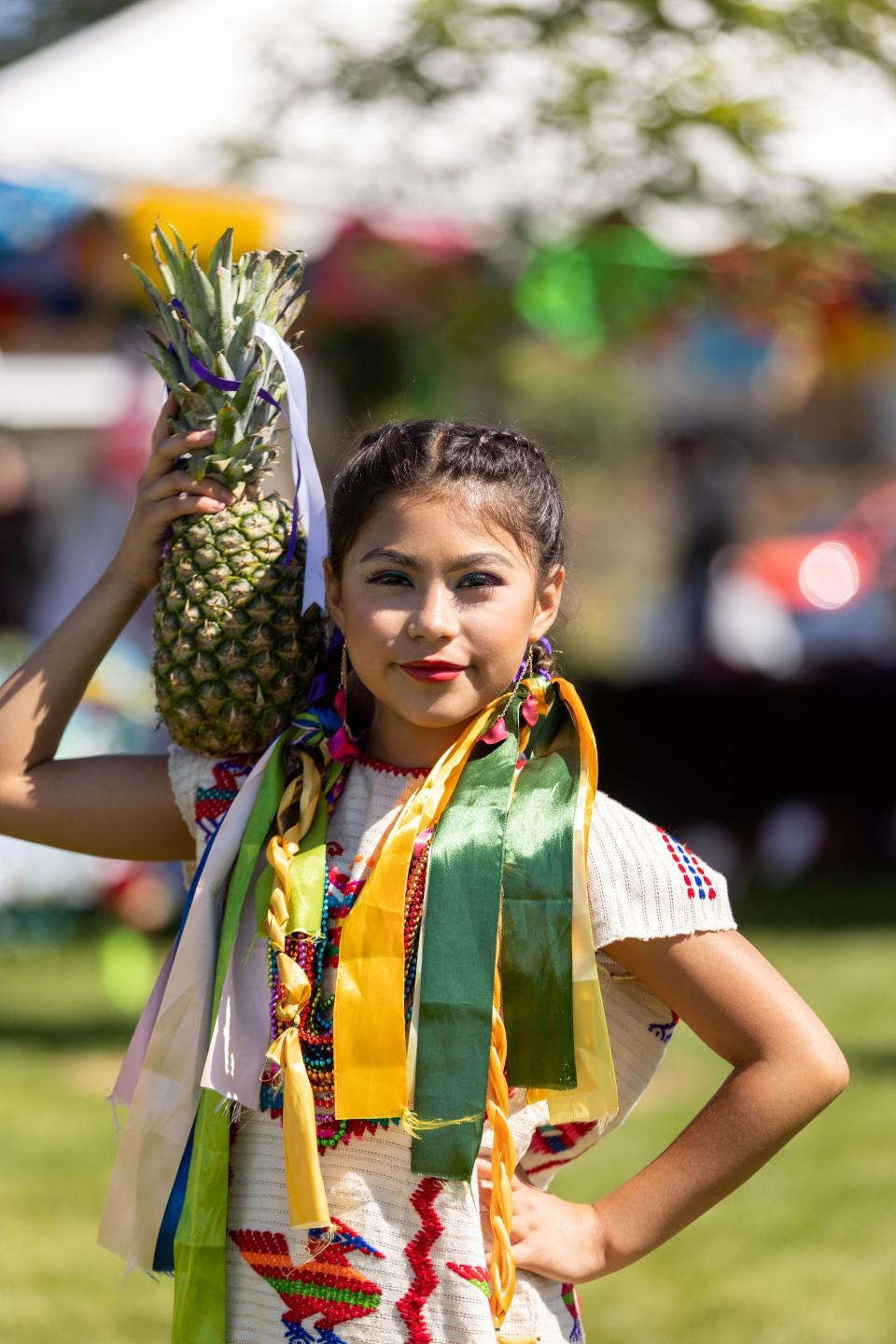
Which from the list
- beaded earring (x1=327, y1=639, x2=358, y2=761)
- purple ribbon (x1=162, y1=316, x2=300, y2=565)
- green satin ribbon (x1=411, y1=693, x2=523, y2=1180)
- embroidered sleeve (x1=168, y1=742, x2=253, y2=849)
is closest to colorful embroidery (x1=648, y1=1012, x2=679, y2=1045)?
green satin ribbon (x1=411, y1=693, x2=523, y2=1180)

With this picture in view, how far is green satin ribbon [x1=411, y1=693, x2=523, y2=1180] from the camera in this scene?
1.85 metres

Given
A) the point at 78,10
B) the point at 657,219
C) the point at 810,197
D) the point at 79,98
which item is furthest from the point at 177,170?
the point at 78,10

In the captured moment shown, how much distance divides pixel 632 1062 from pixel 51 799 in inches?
33.2

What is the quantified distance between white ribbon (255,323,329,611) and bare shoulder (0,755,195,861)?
0.34m

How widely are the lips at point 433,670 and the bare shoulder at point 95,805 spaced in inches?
17.1

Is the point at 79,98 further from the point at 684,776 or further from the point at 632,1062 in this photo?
the point at 632,1062

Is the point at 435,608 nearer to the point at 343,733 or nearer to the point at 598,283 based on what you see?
the point at 343,733

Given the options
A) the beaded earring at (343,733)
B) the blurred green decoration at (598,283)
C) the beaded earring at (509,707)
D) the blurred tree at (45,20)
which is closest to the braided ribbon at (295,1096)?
the beaded earring at (343,733)

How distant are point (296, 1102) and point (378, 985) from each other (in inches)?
6.4

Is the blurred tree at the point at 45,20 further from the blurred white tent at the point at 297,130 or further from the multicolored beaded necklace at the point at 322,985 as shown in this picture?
the multicolored beaded necklace at the point at 322,985

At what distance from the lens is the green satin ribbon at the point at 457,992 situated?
72.8 inches

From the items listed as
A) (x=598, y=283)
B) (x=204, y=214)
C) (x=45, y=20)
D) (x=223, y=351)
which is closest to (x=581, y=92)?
(x=598, y=283)

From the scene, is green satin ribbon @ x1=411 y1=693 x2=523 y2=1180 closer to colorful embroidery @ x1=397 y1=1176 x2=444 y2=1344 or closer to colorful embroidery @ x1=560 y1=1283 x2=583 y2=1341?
colorful embroidery @ x1=397 y1=1176 x2=444 y2=1344

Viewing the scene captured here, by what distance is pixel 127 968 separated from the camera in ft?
22.6
